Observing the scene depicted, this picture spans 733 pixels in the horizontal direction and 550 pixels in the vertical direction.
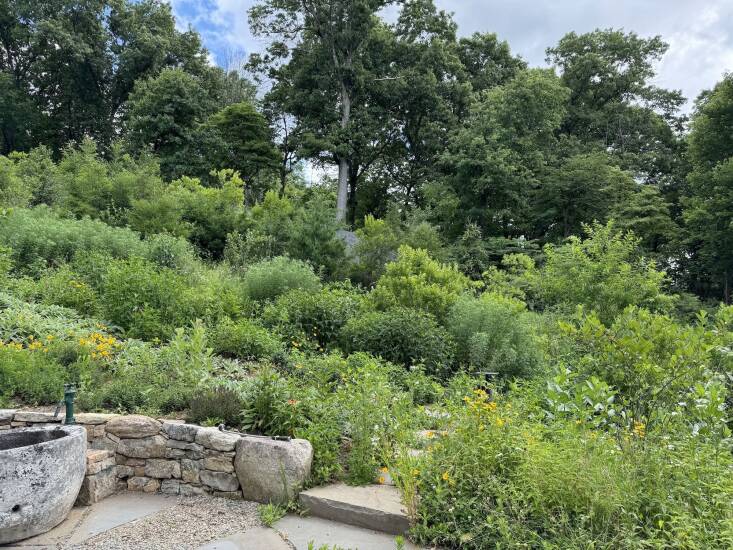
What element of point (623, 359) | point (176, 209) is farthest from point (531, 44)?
point (623, 359)

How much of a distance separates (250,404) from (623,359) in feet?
8.66

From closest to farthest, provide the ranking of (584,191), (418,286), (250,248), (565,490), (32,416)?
(565,490) → (32,416) → (418,286) → (250,248) → (584,191)

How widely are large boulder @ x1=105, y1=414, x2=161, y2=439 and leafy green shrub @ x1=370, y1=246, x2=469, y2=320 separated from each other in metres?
3.68

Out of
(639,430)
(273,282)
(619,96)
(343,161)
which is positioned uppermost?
(619,96)

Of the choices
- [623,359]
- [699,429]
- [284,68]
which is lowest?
[699,429]

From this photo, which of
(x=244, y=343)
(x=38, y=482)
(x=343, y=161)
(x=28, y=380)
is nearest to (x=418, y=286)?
(x=244, y=343)

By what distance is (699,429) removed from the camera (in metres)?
2.72

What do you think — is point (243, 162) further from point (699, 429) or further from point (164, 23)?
point (699, 429)

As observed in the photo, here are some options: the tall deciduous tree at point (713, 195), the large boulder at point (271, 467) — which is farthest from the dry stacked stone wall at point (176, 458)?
the tall deciduous tree at point (713, 195)

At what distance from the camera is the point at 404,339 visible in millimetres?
5371

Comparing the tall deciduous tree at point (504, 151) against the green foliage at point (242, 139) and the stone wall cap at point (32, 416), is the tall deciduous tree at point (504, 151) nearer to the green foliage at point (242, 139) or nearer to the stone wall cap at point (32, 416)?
the green foliage at point (242, 139)

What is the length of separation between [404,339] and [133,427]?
2.94m

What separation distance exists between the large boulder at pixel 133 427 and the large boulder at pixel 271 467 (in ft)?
2.22

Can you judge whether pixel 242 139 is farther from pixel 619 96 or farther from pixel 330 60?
pixel 619 96
